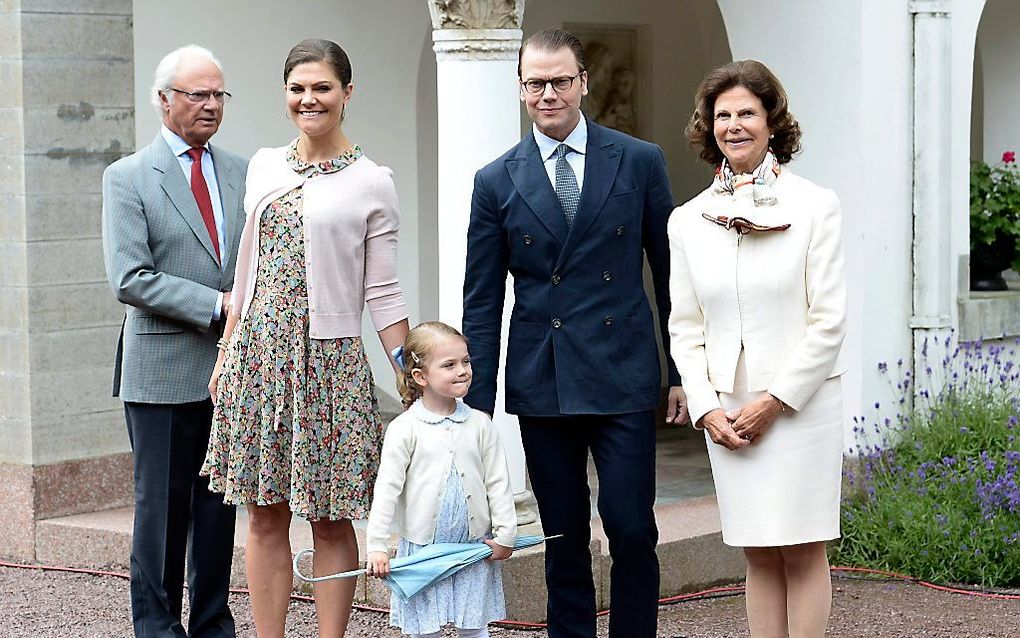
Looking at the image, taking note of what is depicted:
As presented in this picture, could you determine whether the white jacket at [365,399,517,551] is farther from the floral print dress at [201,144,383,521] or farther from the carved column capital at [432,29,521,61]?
the carved column capital at [432,29,521,61]

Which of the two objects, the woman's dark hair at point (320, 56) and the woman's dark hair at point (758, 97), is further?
the woman's dark hair at point (320, 56)

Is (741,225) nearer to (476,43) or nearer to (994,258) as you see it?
(476,43)

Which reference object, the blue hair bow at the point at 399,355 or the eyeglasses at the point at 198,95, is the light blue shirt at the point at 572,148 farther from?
the eyeglasses at the point at 198,95

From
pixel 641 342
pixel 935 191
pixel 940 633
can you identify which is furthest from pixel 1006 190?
pixel 641 342


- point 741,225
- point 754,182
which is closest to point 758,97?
point 754,182

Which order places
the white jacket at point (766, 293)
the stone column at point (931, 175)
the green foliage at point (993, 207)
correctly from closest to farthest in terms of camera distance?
1. the white jacket at point (766, 293)
2. the stone column at point (931, 175)
3. the green foliage at point (993, 207)

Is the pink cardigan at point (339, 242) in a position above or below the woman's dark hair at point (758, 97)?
below

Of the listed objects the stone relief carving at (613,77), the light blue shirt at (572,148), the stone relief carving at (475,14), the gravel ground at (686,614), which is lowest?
the gravel ground at (686,614)

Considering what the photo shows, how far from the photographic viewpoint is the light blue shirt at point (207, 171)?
5.36 metres

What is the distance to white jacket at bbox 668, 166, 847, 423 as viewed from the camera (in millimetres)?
4496

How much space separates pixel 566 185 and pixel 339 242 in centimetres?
65

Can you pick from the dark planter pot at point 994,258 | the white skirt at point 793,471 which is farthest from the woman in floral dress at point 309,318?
the dark planter pot at point 994,258

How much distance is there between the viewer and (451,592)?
4.65 m

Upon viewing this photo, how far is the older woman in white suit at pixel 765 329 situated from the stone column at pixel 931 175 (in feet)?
10.6
